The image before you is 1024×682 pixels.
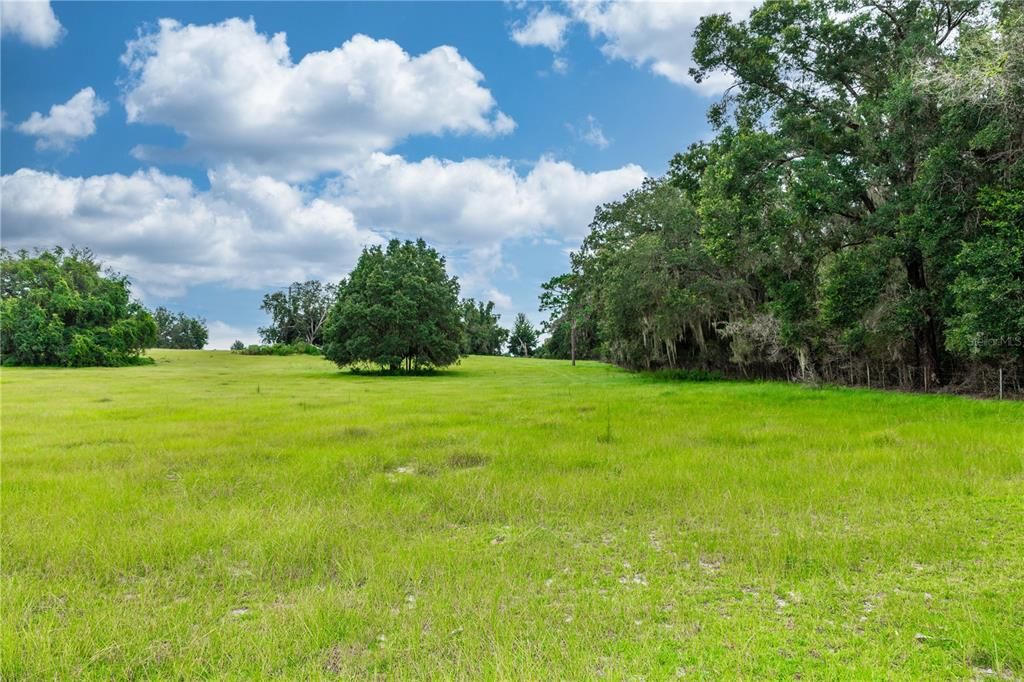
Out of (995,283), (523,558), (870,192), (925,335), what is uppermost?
(870,192)

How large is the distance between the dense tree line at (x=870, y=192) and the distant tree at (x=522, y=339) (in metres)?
77.6

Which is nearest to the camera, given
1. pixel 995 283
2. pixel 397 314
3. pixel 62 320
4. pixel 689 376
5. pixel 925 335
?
pixel 995 283

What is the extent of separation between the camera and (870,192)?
854 inches

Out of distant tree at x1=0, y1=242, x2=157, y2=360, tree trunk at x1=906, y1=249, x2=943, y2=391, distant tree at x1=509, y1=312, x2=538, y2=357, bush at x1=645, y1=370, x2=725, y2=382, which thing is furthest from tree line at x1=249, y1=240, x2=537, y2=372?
distant tree at x1=509, y1=312, x2=538, y2=357

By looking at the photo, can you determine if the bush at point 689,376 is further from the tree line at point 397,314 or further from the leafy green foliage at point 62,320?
the leafy green foliage at point 62,320

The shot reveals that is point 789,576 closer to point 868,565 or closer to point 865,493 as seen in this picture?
point 868,565

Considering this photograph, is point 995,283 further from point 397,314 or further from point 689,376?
point 397,314

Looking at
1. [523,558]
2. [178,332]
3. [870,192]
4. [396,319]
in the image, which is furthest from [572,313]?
[178,332]

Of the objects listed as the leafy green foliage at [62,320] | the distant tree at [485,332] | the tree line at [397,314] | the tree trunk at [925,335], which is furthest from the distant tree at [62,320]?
the tree trunk at [925,335]

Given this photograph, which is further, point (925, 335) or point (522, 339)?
point (522, 339)

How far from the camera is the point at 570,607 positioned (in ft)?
14.0

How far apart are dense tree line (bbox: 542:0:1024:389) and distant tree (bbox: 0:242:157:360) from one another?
2196 inches

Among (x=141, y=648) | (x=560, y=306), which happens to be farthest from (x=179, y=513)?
(x=560, y=306)

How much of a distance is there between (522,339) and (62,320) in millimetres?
69809
